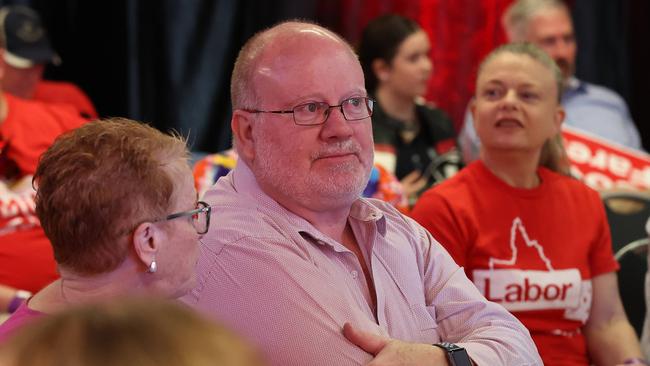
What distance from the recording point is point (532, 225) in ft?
8.06

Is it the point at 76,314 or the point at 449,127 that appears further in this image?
the point at 449,127

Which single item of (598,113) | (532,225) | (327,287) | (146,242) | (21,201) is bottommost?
(21,201)

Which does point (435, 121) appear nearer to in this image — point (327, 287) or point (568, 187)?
point (568, 187)

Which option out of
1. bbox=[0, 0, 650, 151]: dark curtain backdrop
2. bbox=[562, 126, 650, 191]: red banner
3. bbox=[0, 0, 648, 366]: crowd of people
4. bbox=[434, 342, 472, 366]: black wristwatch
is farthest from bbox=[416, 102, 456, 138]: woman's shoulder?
bbox=[434, 342, 472, 366]: black wristwatch

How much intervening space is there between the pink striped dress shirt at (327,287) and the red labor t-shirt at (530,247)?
1.06 ft

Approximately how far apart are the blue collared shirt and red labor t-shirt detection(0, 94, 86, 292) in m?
1.71

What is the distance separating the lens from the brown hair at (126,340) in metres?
0.77

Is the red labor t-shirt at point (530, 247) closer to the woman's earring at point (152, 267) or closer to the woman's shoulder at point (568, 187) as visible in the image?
the woman's shoulder at point (568, 187)

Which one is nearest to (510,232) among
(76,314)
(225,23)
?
(76,314)

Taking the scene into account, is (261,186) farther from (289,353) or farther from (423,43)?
(423,43)

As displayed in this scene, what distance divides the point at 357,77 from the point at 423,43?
2349 mm

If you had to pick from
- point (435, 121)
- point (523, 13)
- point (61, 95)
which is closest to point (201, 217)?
point (61, 95)

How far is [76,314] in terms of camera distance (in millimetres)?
816

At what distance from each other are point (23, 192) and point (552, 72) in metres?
1.53
